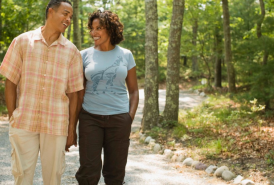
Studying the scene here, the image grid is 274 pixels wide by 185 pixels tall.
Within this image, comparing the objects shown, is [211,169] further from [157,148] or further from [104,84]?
[104,84]

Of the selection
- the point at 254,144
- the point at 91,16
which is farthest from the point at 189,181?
the point at 91,16

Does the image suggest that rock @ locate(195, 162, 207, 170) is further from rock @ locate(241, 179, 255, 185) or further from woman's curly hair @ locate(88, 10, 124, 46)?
woman's curly hair @ locate(88, 10, 124, 46)

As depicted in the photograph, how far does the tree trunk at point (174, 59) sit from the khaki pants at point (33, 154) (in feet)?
19.7

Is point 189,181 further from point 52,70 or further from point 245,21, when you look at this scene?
point 245,21

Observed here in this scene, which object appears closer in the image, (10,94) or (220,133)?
(10,94)

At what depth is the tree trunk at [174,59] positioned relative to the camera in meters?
8.52

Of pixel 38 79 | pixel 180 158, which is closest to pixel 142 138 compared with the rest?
pixel 180 158

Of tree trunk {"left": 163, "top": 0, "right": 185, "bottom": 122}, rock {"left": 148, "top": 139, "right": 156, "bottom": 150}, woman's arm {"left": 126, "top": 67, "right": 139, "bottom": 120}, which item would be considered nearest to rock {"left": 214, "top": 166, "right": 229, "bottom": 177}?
rock {"left": 148, "top": 139, "right": 156, "bottom": 150}

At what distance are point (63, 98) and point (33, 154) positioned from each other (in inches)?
21.7

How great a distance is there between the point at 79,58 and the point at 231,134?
5430mm

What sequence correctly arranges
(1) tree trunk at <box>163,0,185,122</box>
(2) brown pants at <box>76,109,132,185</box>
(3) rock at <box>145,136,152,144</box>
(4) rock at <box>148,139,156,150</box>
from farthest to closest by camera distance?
(1) tree trunk at <box>163,0,185,122</box>, (3) rock at <box>145,136,152,144</box>, (4) rock at <box>148,139,156,150</box>, (2) brown pants at <box>76,109,132,185</box>

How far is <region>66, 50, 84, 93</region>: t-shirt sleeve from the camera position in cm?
305

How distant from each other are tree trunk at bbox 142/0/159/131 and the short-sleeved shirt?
5.59 metres

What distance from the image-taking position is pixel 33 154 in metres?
2.89
